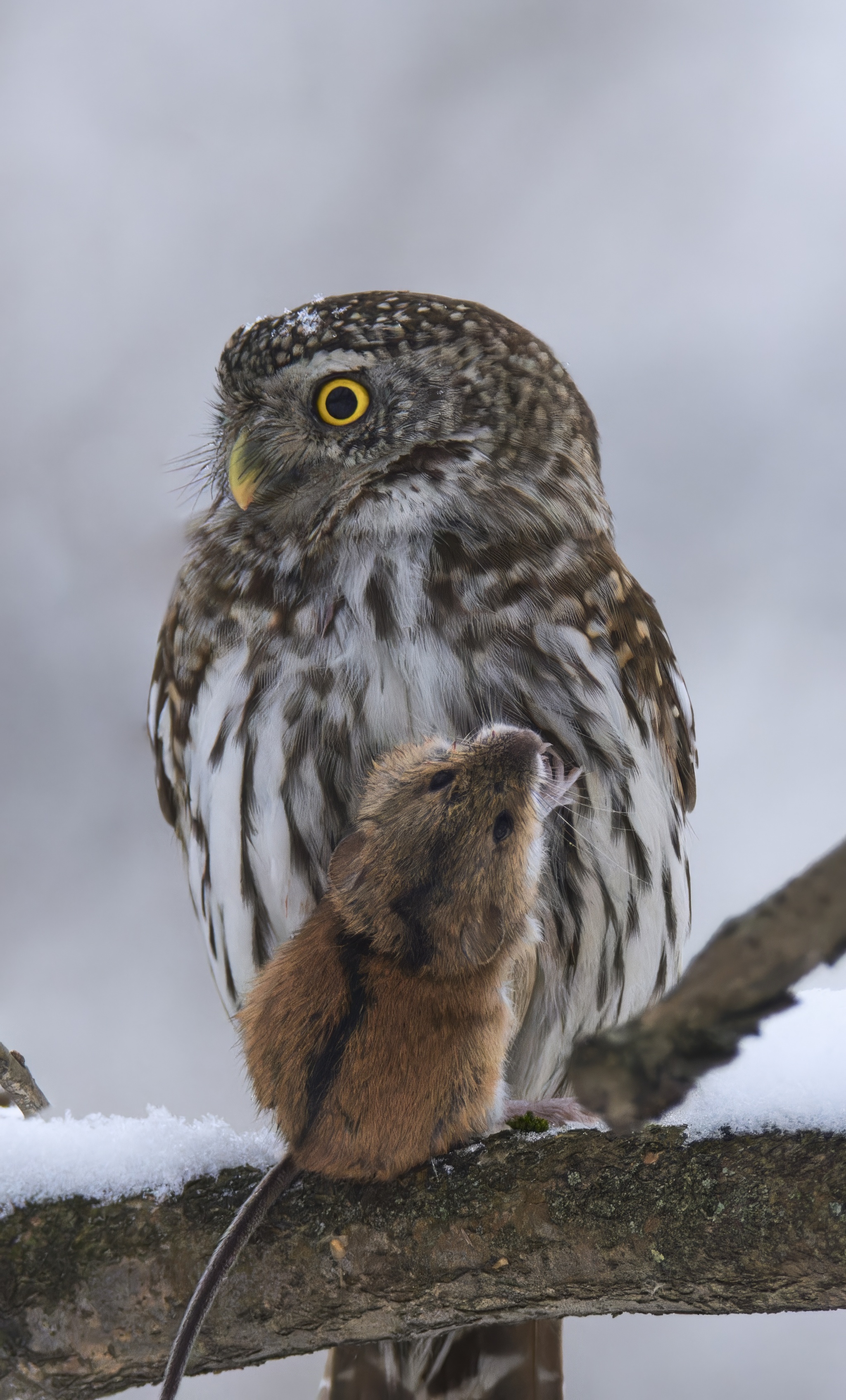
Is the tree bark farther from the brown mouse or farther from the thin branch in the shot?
the thin branch

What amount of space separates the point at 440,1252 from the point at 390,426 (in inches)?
40.3

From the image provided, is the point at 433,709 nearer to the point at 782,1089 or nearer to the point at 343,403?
the point at 343,403

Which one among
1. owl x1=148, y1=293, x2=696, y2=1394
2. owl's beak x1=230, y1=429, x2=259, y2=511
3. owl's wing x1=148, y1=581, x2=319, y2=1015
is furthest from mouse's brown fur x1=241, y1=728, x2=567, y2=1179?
owl's beak x1=230, y1=429, x2=259, y2=511

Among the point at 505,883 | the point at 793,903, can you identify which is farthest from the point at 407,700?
the point at 793,903

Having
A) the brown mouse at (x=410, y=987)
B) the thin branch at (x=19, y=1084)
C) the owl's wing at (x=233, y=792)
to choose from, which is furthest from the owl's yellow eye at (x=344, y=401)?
the thin branch at (x=19, y=1084)

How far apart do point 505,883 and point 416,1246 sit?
0.38 meters

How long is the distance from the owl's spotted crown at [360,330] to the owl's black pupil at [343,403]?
0.07 metres

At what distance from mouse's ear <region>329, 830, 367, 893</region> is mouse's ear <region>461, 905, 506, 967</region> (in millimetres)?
132

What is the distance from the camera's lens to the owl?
149cm

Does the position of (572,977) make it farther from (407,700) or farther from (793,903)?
(793,903)

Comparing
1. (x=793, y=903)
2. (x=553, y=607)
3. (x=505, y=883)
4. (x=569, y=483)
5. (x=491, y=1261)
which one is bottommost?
(x=491, y=1261)

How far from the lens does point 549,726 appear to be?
1492 millimetres

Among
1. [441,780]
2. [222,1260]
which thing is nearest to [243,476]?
[441,780]

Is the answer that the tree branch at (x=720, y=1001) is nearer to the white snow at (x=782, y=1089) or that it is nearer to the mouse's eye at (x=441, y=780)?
the white snow at (x=782, y=1089)
